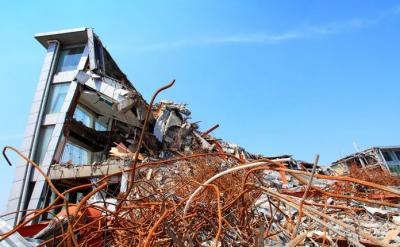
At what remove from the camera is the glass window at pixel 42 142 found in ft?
35.4

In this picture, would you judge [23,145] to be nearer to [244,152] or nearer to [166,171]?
[166,171]

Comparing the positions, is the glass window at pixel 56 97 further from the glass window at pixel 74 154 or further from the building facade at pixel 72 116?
the glass window at pixel 74 154

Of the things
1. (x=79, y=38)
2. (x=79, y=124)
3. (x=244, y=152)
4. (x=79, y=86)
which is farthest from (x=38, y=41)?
(x=244, y=152)

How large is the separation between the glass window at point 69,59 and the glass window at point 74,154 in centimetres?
362

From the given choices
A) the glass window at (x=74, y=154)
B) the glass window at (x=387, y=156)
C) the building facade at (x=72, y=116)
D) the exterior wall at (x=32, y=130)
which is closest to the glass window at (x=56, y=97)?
the building facade at (x=72, y=116)

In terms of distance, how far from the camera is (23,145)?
1089 centimetres

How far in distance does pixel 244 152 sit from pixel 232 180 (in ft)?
26.7

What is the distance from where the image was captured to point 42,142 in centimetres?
1108

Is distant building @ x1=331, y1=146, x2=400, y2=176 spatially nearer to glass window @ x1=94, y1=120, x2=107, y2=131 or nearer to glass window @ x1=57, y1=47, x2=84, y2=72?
glass window @ x1=94, y1=120, x2=107, y2=131

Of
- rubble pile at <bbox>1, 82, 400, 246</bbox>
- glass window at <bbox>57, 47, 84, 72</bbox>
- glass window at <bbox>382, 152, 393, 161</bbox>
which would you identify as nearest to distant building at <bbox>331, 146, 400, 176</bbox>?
glass window at <bbox>382, 152, 393, 161</bbox>

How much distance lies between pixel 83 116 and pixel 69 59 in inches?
110

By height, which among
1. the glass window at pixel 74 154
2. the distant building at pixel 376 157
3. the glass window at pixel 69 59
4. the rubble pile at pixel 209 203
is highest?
the glass window at pixel 69 59

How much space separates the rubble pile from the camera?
1.23 m

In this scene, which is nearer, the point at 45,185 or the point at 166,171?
the point at 166,171
